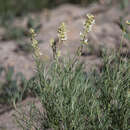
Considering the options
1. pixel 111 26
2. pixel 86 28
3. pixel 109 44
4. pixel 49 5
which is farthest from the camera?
pixel 49 5

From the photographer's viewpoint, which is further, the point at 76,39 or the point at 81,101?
the point at 76,39

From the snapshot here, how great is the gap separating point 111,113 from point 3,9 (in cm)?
482

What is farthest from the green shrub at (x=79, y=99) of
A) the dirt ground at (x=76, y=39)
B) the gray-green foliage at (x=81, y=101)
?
the dirt ground at (x=76, y=39)

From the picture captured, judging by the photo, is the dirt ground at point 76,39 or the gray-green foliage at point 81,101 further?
the dirt ground at point 76,39


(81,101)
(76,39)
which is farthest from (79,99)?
(76,39)

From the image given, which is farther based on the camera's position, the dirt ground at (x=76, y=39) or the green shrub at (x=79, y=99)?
the dirt ground at (x=76, y=39)

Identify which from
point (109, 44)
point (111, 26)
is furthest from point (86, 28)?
point (111, 26)

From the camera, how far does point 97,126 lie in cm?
184

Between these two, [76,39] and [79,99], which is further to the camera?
[76,39]

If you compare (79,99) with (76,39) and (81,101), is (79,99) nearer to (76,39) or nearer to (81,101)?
(81,101)

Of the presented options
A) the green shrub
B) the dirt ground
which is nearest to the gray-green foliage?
the green shrub

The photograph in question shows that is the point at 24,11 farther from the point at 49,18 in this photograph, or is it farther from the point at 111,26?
the point at 111,26

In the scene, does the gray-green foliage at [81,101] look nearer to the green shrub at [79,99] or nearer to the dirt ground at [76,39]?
the green shrub at [79,99]

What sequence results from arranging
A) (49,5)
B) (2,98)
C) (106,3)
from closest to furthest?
(2,98) → (106,3) → (49,5)
